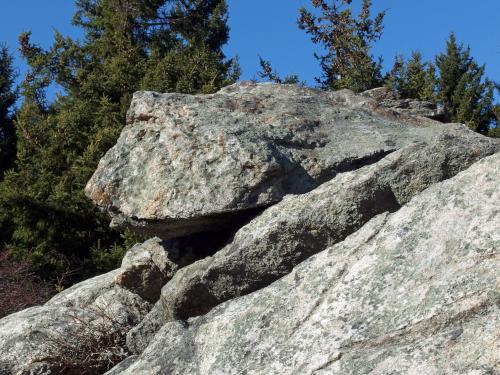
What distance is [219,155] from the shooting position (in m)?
6.96

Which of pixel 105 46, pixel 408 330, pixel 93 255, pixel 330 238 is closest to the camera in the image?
pixel 408 330

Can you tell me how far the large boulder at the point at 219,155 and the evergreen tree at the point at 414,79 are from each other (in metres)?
8.60

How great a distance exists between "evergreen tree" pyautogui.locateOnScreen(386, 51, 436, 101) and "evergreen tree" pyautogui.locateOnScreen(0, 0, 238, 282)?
11.5 feet

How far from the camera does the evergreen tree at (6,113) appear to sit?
19770 mm

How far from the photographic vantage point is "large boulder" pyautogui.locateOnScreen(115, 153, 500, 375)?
15.3 ft

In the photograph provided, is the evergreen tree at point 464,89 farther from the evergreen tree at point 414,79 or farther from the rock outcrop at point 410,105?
the rock outcrop at point 410,105

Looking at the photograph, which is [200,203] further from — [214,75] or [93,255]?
[214,75]

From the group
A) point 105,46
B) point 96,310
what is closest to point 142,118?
point 96,310

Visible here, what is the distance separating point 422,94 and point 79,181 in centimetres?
698

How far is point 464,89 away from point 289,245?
12.8 m

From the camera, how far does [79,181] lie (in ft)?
49.0

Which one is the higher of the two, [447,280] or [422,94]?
[422,94]

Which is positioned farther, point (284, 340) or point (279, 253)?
point (279, 253)

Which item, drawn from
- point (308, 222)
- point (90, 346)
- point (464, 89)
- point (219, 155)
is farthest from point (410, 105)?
point (464, 89)
